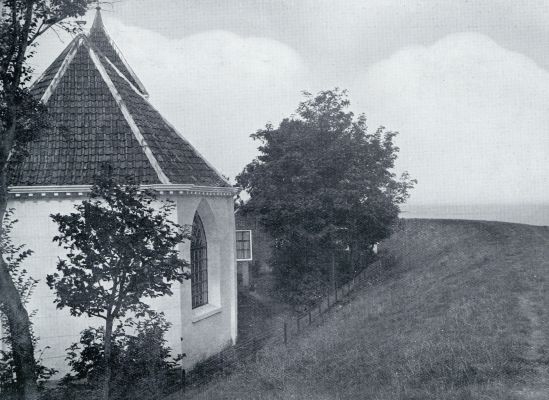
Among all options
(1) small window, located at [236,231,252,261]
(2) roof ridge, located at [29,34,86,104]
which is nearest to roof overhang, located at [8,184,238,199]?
(2) roof ridge, located at [29,34,86,104]

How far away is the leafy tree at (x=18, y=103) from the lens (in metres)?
10.5

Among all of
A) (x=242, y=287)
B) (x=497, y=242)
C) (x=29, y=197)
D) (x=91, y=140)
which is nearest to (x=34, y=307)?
(x=29, y=197)

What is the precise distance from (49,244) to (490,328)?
13.0 m

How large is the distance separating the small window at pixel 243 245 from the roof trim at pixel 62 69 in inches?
712

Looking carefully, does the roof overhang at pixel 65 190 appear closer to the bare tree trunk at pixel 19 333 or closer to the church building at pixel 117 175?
the church building at pixel 117 175

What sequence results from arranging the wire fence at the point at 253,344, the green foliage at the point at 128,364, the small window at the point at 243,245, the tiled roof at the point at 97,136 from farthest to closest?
the small window at the point at 243,245 → the wire fence at the point at 253,344 → the tiled roof at the point at 97,136 → the green foliage at the point at 128,364

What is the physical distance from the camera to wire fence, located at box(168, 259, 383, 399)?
607 inches

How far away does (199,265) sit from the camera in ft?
60.8

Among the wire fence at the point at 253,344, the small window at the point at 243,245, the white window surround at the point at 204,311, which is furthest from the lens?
the small window at the point at 243,245

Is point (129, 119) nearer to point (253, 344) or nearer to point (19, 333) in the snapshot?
point (19, 333)

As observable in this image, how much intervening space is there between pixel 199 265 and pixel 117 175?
6.50 metres

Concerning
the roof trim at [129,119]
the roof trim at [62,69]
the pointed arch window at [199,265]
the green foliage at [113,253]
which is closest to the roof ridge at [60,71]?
the roof trim at [62,69]

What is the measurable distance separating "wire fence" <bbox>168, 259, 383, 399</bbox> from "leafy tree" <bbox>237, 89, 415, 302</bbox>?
155 cm

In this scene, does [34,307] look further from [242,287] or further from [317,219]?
[242,287]
